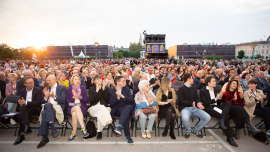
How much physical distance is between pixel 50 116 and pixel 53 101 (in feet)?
1.62

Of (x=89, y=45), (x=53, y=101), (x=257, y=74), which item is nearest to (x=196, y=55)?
(x=89, y=45)

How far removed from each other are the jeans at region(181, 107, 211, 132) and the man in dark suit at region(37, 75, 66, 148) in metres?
3.37

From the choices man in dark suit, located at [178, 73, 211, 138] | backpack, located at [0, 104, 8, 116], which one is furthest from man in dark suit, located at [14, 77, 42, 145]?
man in dark suit, located at [178, 73, 211, 138]

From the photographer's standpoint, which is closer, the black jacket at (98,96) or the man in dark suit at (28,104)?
the man in dark suit at (28,104)

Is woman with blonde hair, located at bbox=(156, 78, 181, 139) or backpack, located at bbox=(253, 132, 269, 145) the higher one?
woman with blonde hair, located at bbox=(156, 78, 181, 139)

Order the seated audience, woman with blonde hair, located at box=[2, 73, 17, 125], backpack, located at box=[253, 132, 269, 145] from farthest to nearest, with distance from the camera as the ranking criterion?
woman with blonde hair, located at box=[2, 73, 17, 125]
the seated audience
backpack, located at box=[253, 132, 269, 145]

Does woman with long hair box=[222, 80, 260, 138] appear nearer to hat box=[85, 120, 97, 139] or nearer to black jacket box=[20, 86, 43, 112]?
hat box=[85, 120, 97, 139]

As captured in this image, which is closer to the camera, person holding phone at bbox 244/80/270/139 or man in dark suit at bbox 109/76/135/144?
man in dark suit at bbox 109/76/135/144

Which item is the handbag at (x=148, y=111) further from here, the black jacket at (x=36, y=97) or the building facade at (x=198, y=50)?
the building facade at (x=198, y=50)

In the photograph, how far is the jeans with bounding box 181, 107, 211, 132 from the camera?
3811 mm

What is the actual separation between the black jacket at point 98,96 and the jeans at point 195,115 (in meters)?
2.22

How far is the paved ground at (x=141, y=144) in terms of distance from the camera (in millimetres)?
3355

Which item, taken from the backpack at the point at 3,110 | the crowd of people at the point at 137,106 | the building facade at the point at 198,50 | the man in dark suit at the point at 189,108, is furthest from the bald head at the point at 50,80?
the building facade at the point at 198,50

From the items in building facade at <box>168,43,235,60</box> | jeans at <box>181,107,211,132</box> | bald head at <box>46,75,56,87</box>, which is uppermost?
building facade at <box>168,43,235,60</box>
